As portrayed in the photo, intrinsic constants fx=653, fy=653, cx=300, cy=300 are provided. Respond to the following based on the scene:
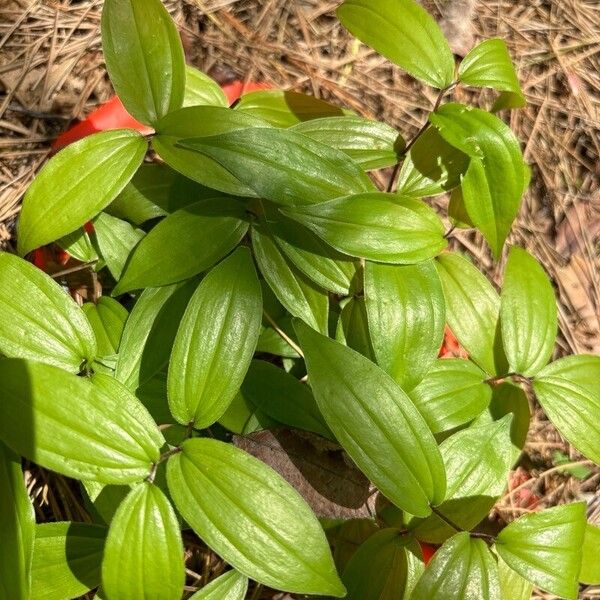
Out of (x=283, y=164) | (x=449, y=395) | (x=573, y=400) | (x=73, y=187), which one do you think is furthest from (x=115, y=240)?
(x=573, y=400)

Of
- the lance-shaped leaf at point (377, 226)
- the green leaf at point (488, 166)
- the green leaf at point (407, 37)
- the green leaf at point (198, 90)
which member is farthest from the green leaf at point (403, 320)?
the green leaf at point (198, 90)

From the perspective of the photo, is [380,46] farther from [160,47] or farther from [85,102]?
[85,102]

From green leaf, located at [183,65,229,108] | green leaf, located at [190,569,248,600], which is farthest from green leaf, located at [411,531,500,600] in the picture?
green leaf, located at [183,65,229,108]

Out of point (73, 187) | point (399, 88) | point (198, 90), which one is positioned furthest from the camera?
point (399, 88)

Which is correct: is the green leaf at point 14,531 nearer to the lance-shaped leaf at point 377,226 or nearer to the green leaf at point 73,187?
the green leaf at point 73,187

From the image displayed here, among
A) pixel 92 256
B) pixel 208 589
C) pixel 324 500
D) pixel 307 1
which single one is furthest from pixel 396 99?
pixel 208 589

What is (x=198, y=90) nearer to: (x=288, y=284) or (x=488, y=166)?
(x=288, y=284)
